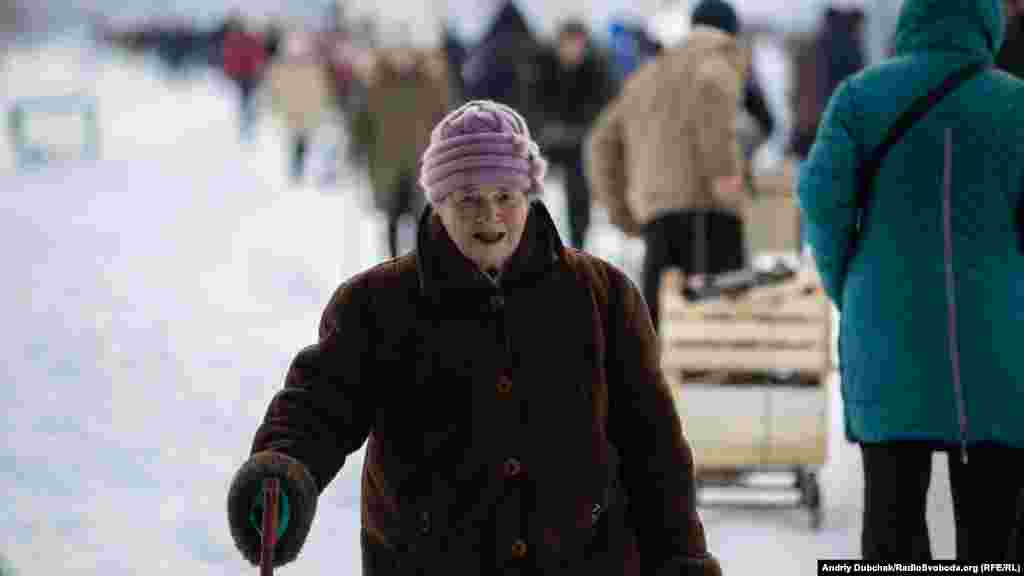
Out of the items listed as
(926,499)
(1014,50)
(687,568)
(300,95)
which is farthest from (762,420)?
(300,95)

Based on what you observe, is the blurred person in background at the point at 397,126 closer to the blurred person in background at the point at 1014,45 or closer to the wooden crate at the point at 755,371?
the blurred person in background at the point at 1014,45

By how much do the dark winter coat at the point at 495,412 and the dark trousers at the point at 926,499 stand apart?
0.97 meters

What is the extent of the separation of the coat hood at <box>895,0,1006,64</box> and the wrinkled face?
1.19 m

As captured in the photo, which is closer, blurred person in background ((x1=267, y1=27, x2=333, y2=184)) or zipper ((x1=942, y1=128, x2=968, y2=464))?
zipper ((x1=942, y1=128, x2=968, y2=464))

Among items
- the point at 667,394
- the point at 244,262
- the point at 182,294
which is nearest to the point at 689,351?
the point at 667,394

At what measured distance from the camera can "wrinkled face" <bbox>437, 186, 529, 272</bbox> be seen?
3006 mm

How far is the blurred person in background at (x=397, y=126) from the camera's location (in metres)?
10.9

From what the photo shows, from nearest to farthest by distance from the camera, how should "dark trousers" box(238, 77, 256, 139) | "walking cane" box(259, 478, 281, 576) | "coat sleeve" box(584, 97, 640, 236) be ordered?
"walking cane" box(259, 478, 281, 576), "coat sleeve" box(584, 97, 640, 236), "dark trousers" box(238, 77, 256, 139)

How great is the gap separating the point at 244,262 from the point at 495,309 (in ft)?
30.3

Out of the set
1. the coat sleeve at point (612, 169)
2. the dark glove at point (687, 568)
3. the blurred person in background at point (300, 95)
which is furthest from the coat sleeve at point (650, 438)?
the blurred person in background at point (300, 95)

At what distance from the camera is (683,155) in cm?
668

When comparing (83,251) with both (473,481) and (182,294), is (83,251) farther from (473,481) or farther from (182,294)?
(473,481)

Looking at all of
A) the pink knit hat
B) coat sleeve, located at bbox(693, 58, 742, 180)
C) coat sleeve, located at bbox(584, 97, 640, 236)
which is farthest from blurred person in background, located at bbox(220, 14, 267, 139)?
the pink knit hat

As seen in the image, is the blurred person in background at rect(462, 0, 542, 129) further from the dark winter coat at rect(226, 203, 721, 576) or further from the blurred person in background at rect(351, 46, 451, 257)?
the dark winter coat at rect(226, 203, 721, 576)
